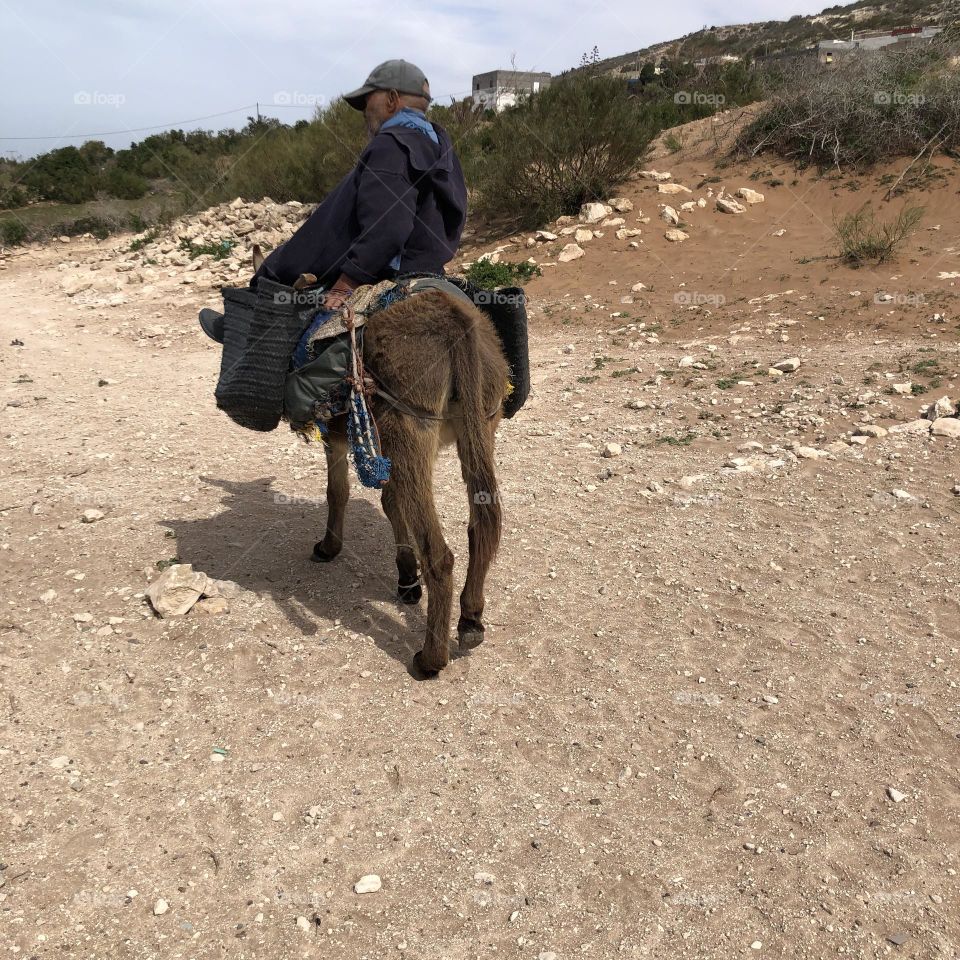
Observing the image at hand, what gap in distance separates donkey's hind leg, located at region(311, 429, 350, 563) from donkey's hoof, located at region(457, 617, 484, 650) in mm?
1082

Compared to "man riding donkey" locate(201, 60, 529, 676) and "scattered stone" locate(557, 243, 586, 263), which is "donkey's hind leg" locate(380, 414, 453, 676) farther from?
"scattered stone" locate(557, 243, 586, 263)

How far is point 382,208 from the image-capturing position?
2932 millimetres

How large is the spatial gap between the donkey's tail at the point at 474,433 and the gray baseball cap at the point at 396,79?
970 millimetres

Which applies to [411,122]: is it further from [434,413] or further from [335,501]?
[335,501]

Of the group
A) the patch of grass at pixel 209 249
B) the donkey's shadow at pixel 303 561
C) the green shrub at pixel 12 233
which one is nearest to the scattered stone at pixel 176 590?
the donkey's shadow at pixel 303 561

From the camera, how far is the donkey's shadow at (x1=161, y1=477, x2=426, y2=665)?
3719 millimetres

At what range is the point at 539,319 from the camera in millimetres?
9500

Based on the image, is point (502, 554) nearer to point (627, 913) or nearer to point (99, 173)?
point (627, 913)

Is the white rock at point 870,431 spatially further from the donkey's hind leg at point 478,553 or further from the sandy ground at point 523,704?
the donkey's hind leg at point 478,553

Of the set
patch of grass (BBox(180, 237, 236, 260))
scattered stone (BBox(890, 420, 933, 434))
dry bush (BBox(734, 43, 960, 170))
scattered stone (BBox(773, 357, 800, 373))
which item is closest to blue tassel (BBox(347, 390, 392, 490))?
scattered stone (BBox(890, 420, 933, 434))

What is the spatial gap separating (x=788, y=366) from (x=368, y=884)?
237 inches

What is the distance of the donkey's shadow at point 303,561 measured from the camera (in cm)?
372

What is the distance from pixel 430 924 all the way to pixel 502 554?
2295mm

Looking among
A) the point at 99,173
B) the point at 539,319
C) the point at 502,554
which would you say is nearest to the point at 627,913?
the point at 502,554
